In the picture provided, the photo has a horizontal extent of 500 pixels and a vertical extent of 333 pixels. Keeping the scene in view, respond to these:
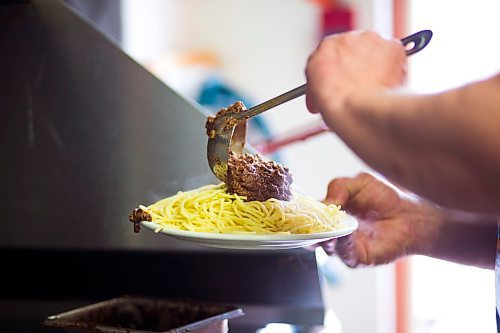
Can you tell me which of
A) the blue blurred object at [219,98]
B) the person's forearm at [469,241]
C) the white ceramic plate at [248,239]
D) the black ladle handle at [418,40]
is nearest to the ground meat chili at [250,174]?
the white ceramic plate at [248,239]

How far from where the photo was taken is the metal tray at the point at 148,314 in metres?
0.82

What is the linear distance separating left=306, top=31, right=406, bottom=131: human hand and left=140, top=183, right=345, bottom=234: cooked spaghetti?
0.20 metres

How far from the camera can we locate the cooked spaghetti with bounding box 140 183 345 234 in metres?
0.77

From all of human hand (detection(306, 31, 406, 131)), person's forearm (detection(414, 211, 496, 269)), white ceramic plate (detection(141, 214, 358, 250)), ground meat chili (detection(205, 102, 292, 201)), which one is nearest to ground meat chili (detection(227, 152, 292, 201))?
ground meat chili (detection(205, 102, 292, 201))

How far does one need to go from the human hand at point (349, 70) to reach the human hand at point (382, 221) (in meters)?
0.45

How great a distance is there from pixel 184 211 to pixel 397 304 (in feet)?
5.84

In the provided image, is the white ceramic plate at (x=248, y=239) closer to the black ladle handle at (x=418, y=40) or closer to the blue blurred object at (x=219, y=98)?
the black ladle handle at (x=418, y=40)

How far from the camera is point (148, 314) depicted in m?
0.89

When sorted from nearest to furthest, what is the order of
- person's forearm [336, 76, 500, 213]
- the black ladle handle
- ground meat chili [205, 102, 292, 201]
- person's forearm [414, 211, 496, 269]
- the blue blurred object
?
person's forearm [336, 76, 500, 213]
the black ladle handle
ground meat chili [205, 102, 292, 201]
person's forearm [414, 211, 496, 269]
the blue blurred object

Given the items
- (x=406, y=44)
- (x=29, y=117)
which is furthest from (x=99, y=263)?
(x=406, y=44)

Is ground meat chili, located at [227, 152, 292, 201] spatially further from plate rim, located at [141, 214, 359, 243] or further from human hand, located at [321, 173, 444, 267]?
human hand, located at [321, 173, 444, 267]

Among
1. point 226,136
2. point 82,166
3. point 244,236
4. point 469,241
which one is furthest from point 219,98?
point 244,236

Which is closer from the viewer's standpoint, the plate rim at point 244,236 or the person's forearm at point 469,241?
the plate rim at point 244,236

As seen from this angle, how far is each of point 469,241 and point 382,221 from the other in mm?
140
